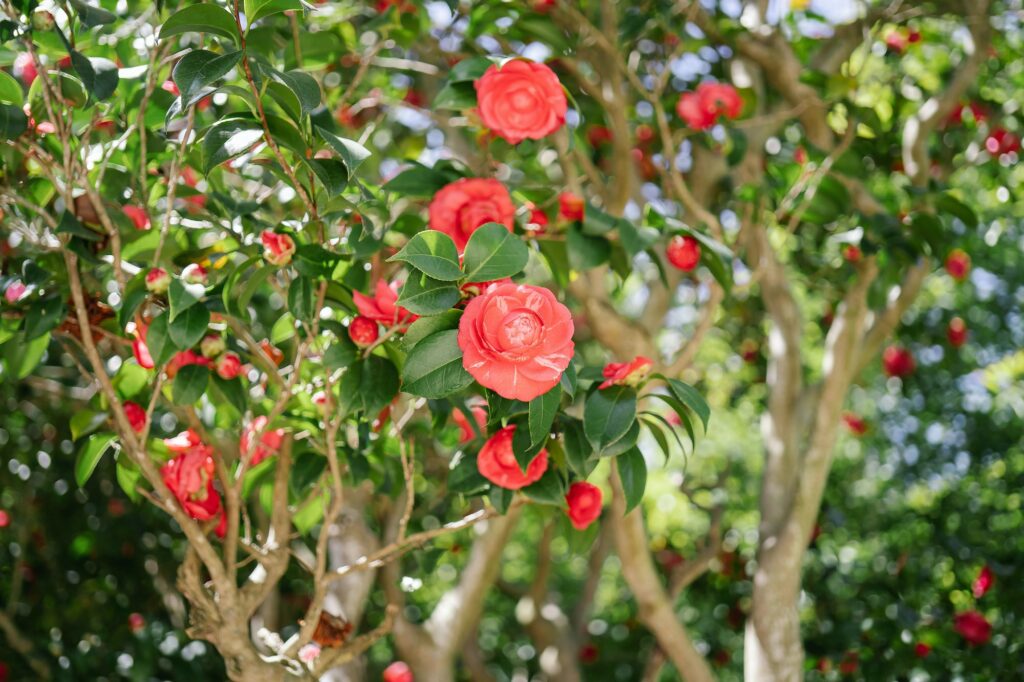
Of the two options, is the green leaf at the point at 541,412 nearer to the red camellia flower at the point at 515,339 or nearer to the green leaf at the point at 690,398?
the red camellia flower at the point at 515,339

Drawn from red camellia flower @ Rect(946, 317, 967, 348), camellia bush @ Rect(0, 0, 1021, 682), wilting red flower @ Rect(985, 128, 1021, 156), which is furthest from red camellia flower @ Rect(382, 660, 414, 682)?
red camellia flower @ Rect(946, 317, 967, 348)

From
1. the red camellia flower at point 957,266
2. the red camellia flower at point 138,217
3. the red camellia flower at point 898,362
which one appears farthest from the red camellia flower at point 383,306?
the red camellia flower at point 898,362

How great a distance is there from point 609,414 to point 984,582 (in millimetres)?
1855

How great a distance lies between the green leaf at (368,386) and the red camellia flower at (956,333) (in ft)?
9.05

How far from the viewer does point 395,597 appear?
2.49m

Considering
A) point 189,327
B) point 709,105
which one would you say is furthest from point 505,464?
point 709,105

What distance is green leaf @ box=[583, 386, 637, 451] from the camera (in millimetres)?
1154

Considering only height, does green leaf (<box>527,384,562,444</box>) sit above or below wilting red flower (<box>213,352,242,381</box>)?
above

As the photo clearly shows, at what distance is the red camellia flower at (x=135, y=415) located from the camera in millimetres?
1500

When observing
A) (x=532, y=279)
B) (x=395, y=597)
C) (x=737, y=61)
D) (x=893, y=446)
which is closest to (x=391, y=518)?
(x=395, y=597)

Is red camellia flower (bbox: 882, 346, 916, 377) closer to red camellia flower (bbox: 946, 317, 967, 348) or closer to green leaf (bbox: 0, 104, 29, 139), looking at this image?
red camellia flower (bbox: 946, 317, 967, 348)

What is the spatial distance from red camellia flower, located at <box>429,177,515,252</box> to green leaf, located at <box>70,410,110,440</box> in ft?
1.99

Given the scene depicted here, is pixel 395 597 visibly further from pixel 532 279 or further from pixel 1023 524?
pixel 1023 524

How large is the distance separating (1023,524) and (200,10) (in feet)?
9.02
